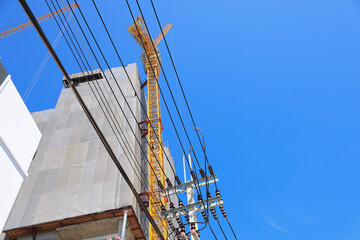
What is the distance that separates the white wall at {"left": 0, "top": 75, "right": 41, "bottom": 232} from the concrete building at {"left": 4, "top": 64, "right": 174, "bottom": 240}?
6.28 metres

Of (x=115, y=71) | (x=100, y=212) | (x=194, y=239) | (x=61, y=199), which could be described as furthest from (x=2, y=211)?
(x=115, y=71)

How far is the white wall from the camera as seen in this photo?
43.4 feet

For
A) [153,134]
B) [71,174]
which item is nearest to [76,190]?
[71,174]

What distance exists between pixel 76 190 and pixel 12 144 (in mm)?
12990

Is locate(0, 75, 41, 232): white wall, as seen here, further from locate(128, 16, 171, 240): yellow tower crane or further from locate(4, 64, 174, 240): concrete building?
locate(128, 16, 171, 240): yellow tower crane

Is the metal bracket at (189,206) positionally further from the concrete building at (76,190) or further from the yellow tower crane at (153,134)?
the yellow tower crane at (153,134)

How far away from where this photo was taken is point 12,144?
14055 mm

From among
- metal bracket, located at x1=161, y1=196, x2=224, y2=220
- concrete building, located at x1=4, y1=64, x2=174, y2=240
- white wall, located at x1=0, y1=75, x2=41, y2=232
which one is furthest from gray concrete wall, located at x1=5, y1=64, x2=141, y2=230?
metal bracket, located at x1=161, y1=196, x2=224, y2=220

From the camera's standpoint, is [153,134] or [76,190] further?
[153,134]

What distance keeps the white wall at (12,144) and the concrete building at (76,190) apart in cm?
628

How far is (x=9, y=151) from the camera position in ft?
44.8

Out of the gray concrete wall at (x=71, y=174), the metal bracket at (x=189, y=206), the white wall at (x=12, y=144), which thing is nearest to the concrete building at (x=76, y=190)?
the gray concrete wall at (x=71, y=174)

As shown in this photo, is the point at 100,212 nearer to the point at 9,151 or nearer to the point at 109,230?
the point at 109,230

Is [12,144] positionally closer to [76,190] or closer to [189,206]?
[189,206]
